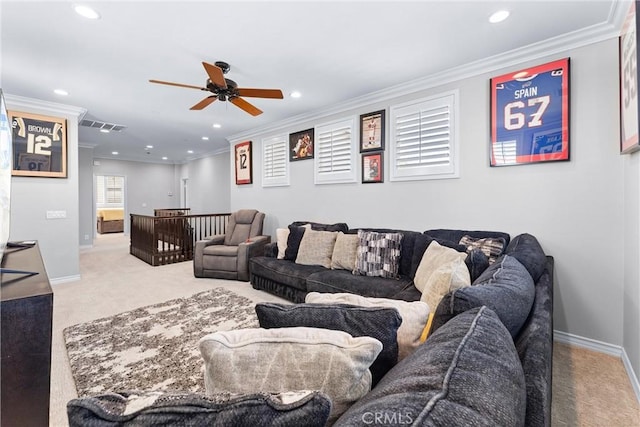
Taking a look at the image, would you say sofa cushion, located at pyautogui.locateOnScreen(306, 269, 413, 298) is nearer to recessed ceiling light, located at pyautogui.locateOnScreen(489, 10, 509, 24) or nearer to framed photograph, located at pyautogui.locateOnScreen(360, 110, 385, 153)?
framed photograph, located at pyautogui.locateOnScreen(360, 110, 385, 153)

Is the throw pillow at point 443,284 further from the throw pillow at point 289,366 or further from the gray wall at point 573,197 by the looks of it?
the gray wall at point 573,197

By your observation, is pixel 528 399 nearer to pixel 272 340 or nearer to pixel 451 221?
pixel 272 340

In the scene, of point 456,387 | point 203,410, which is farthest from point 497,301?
point 203,410

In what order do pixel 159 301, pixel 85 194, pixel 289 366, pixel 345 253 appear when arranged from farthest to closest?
1. pixel 85 194
2. pixel 159 301
3. pixel 345 253
4. pixel 289 366

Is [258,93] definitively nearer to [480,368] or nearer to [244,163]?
[480,368]

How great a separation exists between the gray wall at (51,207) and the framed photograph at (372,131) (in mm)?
4223

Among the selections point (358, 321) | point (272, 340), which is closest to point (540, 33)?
point (358, 321)

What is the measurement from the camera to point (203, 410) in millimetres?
484

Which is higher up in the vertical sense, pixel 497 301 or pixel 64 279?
pixel 497 301

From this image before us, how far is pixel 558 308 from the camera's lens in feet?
8.57

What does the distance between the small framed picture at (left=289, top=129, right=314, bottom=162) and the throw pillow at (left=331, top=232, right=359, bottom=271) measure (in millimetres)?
1831

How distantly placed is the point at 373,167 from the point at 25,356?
347 centimetres

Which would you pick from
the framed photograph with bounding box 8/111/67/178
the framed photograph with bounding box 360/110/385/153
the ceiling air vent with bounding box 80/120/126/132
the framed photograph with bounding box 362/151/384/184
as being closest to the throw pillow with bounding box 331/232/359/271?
the framed photograph with bounding box 362/151/384/184

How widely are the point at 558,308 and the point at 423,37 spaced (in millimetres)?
2647
